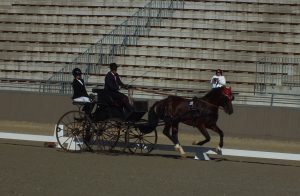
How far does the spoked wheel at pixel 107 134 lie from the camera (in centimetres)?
1661

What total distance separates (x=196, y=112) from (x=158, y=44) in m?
14.4

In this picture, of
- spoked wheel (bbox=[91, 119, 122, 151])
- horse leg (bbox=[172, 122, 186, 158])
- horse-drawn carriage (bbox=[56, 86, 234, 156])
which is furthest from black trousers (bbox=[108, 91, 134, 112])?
horse leg (bbox=[172, 122, 186, 158])

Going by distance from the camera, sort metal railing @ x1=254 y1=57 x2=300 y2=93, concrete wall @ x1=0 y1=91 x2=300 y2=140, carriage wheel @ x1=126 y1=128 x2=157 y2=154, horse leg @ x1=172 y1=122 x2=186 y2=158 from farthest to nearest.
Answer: metal railing @ x1=254 y1=57 x2=300 y2=93, concrete wall @ x1=0 y1=91 x2=300 y2=140, carriage wheel @ x1=126 y1=128 x2=157 y2=154, horse leg @ x1=172 y1=122 x2=186 y2=158

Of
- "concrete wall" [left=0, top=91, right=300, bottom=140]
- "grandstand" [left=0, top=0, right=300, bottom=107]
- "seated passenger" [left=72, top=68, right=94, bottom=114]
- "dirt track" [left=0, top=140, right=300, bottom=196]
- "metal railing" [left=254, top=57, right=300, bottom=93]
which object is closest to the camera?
"dirt track" [left=0, top=140, right=300, bottom=196]

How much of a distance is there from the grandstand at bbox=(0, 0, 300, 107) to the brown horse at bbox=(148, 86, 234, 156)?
9.47 m

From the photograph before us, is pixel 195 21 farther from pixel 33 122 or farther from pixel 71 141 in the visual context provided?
pixel 71 141

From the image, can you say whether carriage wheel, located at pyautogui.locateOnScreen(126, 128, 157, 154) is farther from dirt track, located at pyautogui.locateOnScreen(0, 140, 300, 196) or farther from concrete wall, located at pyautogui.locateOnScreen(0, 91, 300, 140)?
concrete wall, located at pyautogui.locateOnScreen(0, 91, 300, 140)

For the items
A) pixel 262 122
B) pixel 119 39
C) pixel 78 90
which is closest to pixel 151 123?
pixel 78 90

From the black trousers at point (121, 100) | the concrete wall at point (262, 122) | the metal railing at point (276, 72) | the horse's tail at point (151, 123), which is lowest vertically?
the concrete wall at point (262, 122)

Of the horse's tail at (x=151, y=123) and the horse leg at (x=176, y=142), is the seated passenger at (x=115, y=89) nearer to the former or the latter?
the horse's tail at (x=151, y=123)

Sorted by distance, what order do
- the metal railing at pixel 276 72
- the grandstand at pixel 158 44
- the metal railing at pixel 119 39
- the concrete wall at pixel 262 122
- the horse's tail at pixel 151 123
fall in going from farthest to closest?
the metal railing at pixel 119 39, the grandstand at pixel 158 44, the metal railing at pixel 276 72, the concrete wall at pixel 262 122, the horse's tail at pixel 151 123

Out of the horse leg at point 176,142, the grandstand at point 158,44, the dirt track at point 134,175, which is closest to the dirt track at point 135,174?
the dirt track at point 134,175

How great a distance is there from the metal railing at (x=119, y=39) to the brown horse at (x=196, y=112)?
41.7ft

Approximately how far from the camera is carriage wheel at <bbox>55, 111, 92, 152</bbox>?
1689 cm
